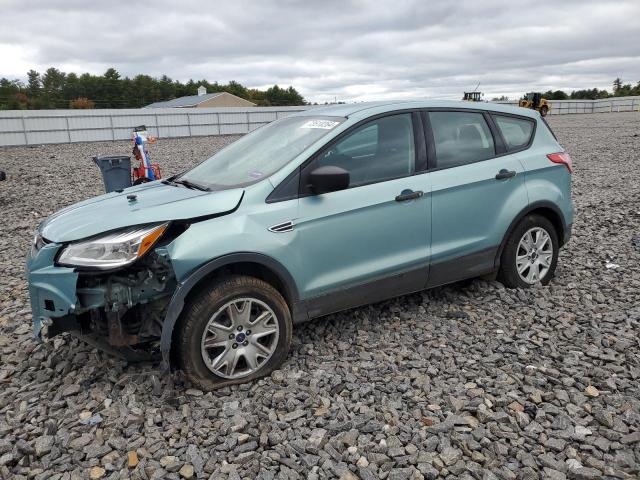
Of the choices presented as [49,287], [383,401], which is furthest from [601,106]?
[49,287]

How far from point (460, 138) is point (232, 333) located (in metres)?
2.56

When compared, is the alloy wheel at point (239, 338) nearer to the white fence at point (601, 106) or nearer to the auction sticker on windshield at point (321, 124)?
the auction sticker on windshield at point (321, 124)

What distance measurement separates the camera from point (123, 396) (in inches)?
136

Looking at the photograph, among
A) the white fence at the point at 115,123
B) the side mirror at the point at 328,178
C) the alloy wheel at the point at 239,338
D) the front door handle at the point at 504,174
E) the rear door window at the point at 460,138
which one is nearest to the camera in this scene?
the alloy wheel at the point at 239,338

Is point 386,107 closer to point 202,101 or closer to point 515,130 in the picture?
point 515,130

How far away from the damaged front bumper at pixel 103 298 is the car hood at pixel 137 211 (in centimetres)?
16

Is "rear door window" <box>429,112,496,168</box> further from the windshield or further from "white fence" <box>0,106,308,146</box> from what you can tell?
"white fence" <box>0,106,308,146</box>

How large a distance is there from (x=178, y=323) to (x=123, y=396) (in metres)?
0.66

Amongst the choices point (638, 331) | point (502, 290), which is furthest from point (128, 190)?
point (638, 331)

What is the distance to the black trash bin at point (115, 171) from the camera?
375 inches

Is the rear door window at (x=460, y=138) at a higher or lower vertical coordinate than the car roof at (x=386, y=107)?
lower

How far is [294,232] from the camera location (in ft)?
11.7

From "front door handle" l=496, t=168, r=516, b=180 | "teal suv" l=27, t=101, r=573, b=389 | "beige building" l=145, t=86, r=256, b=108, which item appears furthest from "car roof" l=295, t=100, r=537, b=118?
"beige building" l=145, t=86, r=256, b=108

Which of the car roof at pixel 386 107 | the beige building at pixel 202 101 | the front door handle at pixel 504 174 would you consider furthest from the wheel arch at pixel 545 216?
the beige building at pixel 202 101
